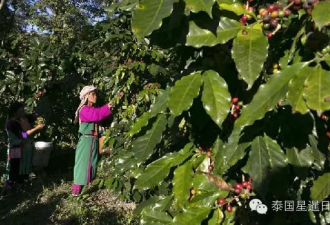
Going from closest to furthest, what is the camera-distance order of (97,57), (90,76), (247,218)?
(247,218) → (90,76) → (97,57)

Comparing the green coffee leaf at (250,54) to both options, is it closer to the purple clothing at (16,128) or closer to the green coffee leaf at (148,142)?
the green coffee leaf at (148,142)

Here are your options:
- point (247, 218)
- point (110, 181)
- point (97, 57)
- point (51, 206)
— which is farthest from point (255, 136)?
point (97, 57)

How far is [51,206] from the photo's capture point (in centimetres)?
421

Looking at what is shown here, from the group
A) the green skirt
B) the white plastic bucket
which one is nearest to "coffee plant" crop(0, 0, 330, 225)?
the green skirt

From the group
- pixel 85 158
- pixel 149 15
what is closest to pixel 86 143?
pixel 85 158

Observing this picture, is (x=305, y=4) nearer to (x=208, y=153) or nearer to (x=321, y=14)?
(x=321, y=14)

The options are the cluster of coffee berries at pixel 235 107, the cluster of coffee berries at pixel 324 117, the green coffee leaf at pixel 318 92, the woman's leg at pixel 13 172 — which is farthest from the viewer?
the woman's leg at pixel 13 172

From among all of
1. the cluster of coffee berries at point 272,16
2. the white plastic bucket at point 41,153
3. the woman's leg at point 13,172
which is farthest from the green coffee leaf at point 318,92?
the white plastic bucket at point 41,153

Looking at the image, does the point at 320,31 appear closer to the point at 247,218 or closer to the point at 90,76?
the point at 247,218

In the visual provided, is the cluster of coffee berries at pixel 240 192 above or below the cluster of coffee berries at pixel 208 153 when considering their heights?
below

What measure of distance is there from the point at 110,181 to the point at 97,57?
8.93 ft

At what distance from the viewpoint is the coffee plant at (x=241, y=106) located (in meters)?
0.89

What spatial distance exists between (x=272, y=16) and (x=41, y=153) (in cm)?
515

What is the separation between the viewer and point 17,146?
4.88m
